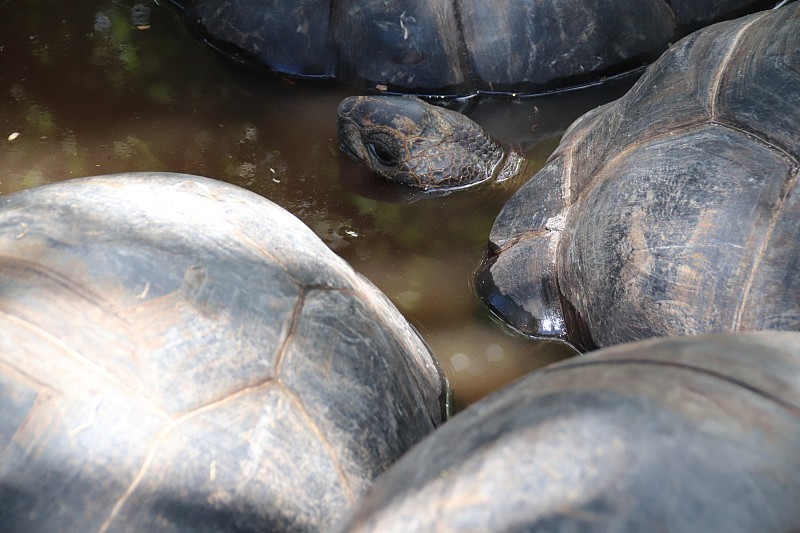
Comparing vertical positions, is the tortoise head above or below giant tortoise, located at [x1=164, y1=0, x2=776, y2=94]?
below

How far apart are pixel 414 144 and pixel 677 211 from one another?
5.13 ft

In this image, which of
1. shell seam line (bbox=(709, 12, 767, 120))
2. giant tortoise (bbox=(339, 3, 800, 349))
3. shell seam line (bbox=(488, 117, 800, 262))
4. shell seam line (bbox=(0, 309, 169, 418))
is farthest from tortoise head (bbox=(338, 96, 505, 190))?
shell seam line (bbox=(0, 309, 169, 418))

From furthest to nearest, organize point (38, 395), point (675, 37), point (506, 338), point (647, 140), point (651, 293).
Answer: point (675, 37) → point (506, 338) → point (647, 140) → point (651, 293) → point (38, 395)

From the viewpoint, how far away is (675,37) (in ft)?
14.8

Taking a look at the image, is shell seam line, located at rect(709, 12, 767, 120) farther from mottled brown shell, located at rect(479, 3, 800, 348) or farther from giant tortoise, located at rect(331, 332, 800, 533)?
giant tortoise, located at rect(331, 332, 800, 533)

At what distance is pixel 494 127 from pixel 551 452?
3204 mm

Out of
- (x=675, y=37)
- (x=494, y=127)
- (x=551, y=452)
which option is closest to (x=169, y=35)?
(x=494, y=127)

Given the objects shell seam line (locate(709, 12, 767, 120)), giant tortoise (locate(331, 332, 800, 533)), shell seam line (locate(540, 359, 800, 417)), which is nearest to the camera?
giant tortoise (locate(331, 332, 800, 533))

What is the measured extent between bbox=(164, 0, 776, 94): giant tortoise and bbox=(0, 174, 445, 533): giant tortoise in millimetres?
→ 2481

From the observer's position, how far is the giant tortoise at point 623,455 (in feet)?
3.35

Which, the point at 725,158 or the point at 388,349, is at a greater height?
the point at 725,158

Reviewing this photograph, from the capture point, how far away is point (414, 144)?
3.76m

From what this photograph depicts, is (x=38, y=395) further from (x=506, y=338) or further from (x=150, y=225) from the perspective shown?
(x=506, y=338)

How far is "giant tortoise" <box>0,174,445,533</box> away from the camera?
1.48 meters
